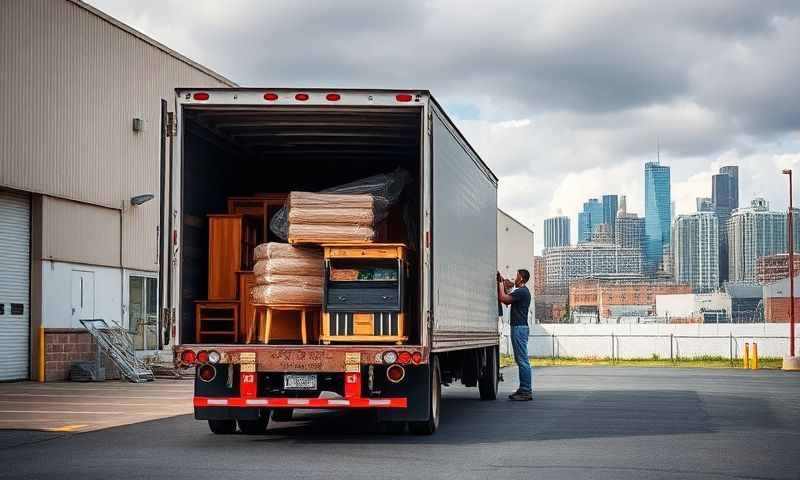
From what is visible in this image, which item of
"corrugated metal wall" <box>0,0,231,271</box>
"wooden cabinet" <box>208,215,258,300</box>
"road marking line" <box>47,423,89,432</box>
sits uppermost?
"corrugated metal wall" <box>0,0,231,271</box>

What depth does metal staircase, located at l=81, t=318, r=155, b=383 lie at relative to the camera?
2844cm

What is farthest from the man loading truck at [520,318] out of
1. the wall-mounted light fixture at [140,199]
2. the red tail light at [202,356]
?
the wall-mounted light fixture at [140,199]

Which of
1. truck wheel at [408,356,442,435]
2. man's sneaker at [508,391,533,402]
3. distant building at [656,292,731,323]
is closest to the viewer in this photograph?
truck wheel at [408,356,442,435]

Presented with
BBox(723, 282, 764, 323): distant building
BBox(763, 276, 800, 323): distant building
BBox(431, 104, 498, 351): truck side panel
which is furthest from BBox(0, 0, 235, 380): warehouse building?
BBox(723, 282, 764, 323): distant building

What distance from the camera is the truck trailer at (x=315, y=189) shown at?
1297 centimetres

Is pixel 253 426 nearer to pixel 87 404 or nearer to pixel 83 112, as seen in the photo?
pixel 87 404

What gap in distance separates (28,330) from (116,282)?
4.56 meters

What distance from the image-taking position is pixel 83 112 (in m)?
30.4

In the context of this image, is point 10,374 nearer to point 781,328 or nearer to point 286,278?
point 286,278

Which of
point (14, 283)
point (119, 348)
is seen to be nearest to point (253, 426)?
point (14, 283)

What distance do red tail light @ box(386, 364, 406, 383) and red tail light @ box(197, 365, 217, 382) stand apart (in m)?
1.85

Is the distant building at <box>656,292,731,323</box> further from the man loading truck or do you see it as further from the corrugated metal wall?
the man loading truck

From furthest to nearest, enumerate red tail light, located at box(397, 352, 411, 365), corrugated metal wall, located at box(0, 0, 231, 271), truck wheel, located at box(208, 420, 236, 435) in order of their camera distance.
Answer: corrugated metal wall, located at box(0, 0, 231, 271) → truck wheel, located at box(208, 420, 236, 435) → red tail light, located at box(397, 352, 411, 365)

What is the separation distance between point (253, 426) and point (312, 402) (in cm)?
168
